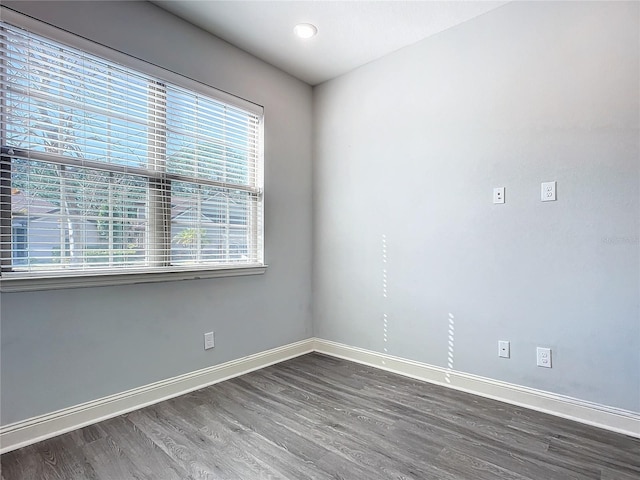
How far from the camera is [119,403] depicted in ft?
6.93

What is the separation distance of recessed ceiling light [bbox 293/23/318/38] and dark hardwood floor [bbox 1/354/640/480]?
2575mm

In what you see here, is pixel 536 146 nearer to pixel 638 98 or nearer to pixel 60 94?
pixel 638 98

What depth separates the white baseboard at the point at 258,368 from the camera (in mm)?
1837

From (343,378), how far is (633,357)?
176 cm

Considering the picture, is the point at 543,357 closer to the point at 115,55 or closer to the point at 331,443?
the point at 331,443

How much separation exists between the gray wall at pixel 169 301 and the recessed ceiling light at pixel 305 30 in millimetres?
527

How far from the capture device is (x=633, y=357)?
1.87 meters

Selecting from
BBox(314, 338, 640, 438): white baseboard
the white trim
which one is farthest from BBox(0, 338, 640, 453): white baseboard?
the white trim

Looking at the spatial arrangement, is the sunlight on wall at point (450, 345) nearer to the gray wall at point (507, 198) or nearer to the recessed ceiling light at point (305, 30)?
the gray wall at point (507, 198)

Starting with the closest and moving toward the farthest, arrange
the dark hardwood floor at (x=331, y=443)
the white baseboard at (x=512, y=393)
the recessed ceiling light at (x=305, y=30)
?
1. the dark hardwood floor at (x=331, y=443)
2. the white baseboard at (x=512, y=393)
3. the recessed ceiling light at (x=305, y=30)

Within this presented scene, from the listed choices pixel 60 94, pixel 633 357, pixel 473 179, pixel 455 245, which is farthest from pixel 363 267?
pixel 60 94

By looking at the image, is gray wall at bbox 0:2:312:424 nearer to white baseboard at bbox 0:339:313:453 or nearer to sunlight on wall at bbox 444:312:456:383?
white baseboard at bbox 0:339:313:453

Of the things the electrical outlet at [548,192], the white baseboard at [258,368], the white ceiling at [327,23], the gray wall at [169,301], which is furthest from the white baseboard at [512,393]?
the white ceiling at [327,23]

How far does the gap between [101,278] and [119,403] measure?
77 centimetres
